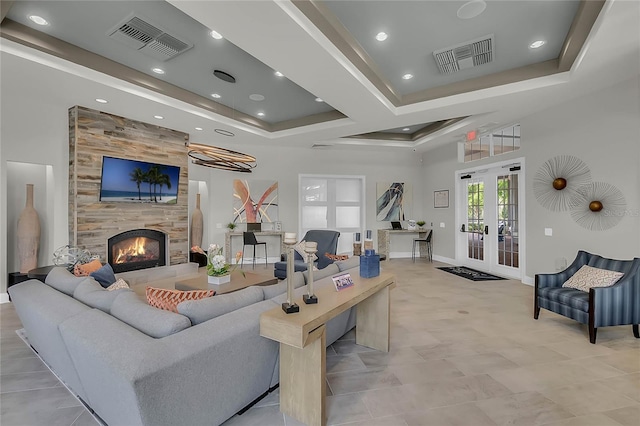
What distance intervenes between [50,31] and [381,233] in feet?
25.0

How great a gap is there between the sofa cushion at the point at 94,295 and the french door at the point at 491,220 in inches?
253

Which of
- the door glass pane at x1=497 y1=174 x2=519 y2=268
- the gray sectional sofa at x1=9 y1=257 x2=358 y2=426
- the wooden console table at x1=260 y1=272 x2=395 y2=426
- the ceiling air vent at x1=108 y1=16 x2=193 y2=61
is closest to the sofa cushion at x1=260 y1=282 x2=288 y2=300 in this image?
→ the gray sectional sofa at x1=9 y1=257 x2=358 y2=426

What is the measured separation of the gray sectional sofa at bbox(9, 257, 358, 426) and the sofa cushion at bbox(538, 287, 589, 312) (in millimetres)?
3338

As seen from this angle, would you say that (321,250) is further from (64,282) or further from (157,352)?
(157,352)

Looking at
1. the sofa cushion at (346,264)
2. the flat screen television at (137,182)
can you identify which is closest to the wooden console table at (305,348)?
the sofa cushion at (346,264)

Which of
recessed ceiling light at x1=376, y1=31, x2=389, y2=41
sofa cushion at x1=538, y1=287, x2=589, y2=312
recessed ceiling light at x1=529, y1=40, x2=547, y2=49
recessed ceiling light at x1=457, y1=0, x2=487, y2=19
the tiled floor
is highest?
recessed ceiling light at x1=529, y1=40, x2=547, y2=49

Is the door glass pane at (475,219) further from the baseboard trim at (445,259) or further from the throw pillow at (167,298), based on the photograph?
the throw pillow at (167,298)

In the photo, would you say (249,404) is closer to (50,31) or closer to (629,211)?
(50,31)

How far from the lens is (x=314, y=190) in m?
8.52

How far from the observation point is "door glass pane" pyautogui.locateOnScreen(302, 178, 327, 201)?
27.7 feet

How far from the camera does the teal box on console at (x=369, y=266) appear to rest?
2785mm

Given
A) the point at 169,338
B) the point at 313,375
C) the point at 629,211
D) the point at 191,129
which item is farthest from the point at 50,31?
the point at 629,211

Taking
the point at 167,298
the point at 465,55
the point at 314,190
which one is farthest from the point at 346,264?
the point at 314,190

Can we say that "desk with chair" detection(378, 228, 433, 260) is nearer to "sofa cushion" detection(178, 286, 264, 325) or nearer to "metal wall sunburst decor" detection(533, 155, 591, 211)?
"metal wall sunburst decor" detection(533, 155, 591, 211)
